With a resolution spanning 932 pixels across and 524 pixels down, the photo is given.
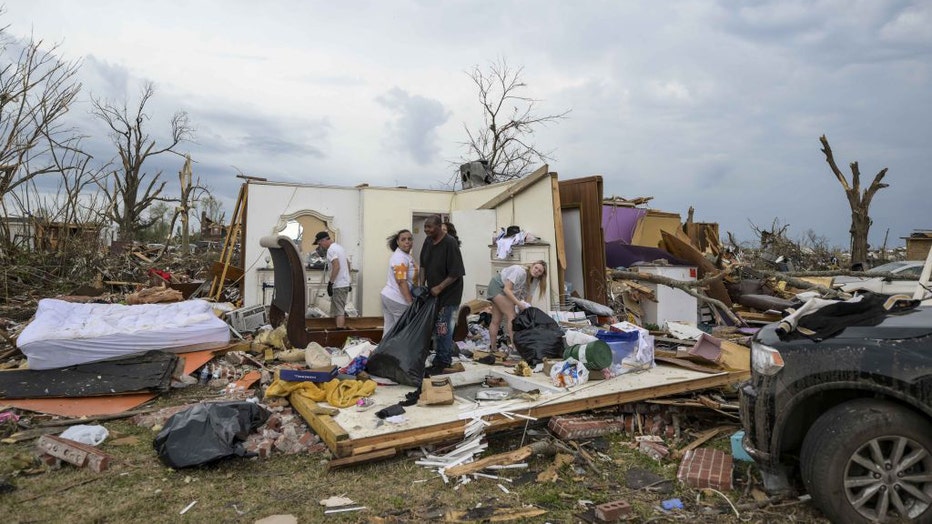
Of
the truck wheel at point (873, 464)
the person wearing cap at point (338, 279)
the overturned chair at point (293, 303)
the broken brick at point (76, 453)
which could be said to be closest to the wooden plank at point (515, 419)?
the broken brick at point (76, 453)

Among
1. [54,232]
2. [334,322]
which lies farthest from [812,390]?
[54,232]

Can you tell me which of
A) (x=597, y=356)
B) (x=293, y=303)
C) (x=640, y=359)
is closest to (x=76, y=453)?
(x=293, y=303)

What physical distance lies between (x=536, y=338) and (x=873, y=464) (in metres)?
4.07

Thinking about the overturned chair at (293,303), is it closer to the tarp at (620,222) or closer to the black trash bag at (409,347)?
the black trash bag at (409,347)

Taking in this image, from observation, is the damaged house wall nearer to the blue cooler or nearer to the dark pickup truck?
the blue cooler

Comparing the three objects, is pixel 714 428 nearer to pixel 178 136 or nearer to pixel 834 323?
pixel 834 323

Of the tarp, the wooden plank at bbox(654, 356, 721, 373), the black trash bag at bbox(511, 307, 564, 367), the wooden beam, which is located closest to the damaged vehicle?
the tarp

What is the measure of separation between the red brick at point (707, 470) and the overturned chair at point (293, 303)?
470cm

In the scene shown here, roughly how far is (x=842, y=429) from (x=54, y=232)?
Answer: 14888mm

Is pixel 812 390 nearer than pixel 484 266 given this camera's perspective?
Yes

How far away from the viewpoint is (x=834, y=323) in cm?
345

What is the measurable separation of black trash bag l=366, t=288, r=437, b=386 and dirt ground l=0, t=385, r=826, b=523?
4.45 ft

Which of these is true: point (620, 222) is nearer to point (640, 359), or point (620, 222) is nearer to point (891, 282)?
point (891, 282)

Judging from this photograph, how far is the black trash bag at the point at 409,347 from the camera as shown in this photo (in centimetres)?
580
